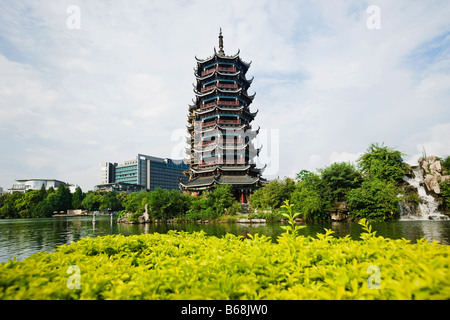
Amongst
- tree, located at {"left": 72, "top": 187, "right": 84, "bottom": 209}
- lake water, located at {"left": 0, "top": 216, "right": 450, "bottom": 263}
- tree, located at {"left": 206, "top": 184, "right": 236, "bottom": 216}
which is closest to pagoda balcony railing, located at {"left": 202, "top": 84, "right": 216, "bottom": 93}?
tree, located at {"left": 206, "top": 184, "right": 236, "bottom": 216}

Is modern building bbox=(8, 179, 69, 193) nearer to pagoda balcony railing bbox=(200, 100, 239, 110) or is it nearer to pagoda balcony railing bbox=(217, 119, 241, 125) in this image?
pagoda balcony railing bbox=(200, 100, 239, 110)

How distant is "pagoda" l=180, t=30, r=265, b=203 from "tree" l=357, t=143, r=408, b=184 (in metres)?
12.2

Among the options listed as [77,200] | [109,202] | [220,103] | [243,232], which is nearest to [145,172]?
[109,202]

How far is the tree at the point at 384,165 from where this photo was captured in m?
23.3

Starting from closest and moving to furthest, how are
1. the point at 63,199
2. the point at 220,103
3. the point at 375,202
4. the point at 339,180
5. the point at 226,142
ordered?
the point at 375,202
the point at 339,180
the point at 226,142
the point at 220,103
the point at 63,199

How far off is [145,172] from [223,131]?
68474mm

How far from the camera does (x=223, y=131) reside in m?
32.6

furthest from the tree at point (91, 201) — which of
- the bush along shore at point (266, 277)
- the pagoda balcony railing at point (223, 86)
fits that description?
the bush along shore at point (266, 277)

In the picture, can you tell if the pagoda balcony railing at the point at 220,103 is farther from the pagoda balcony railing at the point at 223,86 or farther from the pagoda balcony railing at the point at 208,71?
the pagoda balcony railing at the point at 208,71

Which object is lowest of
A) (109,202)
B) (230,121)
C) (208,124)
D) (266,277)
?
(109,202)

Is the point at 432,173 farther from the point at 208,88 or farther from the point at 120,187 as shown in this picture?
the point at 120,187

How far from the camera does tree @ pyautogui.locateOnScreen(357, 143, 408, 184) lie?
23.3m

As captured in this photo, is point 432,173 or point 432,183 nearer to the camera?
point 432,183
